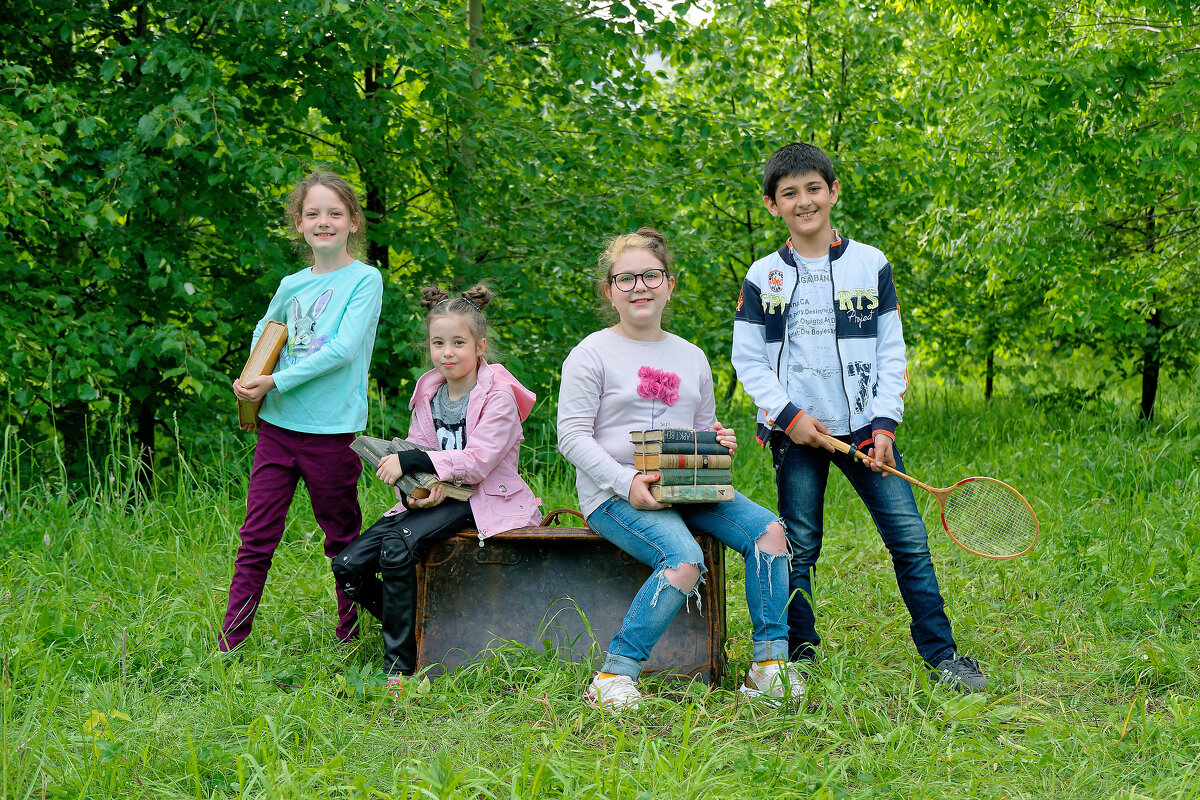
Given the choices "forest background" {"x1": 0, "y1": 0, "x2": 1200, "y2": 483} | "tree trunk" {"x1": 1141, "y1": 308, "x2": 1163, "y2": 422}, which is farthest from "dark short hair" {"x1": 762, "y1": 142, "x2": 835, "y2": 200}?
"tree trunk" {"x1": 1141, "y1": 308, "x2": 1163, "y2": 422}

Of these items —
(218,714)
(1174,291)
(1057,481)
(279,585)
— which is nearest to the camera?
(218,714)

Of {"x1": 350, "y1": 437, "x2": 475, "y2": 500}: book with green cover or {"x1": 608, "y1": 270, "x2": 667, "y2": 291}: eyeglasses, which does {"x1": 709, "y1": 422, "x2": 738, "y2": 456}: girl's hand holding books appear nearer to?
{"x1": 608, "y1": 270, "x2": 667, "y2": 291}: eyeglasses

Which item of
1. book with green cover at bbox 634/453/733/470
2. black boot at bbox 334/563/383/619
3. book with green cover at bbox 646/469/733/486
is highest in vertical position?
book with green cover at bbox 634/453/733/470

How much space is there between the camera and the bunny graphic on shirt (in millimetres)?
3615

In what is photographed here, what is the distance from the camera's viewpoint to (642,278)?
11.0ft

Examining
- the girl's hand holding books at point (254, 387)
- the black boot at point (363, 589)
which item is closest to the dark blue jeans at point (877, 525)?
the black boot at point (363, 589)

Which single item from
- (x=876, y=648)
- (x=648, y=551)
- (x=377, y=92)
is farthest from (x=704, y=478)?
(x=377, y=92)

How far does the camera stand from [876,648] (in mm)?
3758

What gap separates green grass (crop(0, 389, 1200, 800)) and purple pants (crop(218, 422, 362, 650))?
19cm

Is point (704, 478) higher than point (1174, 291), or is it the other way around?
point (1174, 291)

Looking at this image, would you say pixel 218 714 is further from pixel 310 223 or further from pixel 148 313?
pixel 148 313

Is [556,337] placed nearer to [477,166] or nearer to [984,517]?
[477,166]

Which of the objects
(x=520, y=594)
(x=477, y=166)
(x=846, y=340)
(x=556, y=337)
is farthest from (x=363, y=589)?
(x=477, y=166)

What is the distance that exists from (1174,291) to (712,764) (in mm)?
7669
